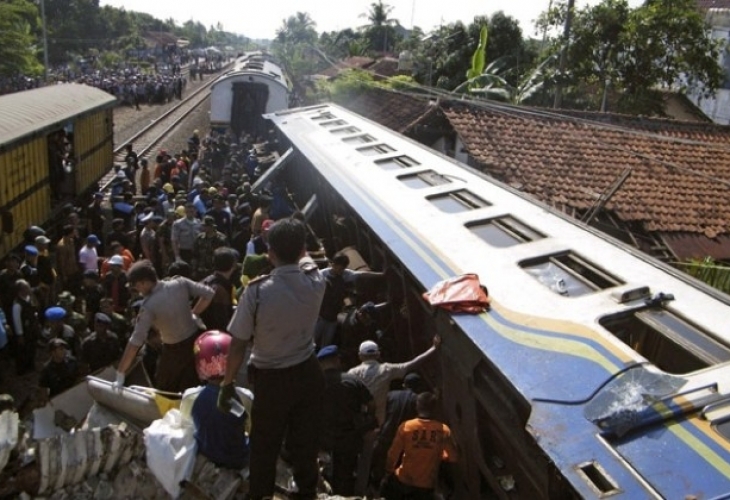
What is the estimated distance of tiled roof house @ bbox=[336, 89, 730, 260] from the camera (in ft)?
37.5

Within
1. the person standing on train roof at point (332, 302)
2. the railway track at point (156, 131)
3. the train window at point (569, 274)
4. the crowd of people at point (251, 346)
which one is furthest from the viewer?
the railway track at point (156, 131)

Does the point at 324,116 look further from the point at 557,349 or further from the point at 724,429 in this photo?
the point at 724,429

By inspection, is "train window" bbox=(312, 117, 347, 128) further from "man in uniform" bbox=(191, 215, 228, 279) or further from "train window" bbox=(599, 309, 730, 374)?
"train window" bbox=(599, 309, 730, 374)

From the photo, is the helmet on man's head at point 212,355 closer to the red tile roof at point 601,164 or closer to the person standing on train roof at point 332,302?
the person standing on train roof at point 332,302

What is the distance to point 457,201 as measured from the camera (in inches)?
309

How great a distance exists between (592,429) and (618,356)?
2.42 ft

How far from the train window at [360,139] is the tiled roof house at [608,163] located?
2.08 meters

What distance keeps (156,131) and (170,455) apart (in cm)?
2442

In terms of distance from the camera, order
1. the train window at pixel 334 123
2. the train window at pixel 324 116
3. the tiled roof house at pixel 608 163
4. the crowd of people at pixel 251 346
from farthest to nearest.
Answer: the train window at pixel 324 116 → the train window at pixel 334 123 → the tiled roof house at pixel 608 163 → the crowd of people at pixel 251 346

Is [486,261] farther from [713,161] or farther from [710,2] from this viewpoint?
[710,2]

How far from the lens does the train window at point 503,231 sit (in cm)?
641

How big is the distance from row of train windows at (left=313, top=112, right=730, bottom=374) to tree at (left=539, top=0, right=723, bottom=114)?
15.4 meters

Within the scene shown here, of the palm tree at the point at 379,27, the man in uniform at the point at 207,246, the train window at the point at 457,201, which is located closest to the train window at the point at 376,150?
the train window at the point at 457,201

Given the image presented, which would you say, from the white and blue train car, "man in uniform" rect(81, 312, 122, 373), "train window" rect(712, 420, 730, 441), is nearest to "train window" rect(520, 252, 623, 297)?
"train window" rect(712, 420, 730, 441)
